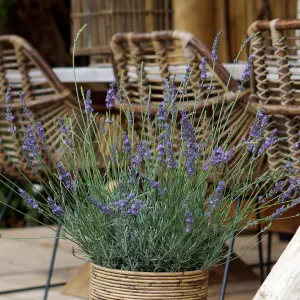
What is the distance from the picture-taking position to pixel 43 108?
2.87 metres

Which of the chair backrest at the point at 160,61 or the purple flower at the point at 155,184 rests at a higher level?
the chair backrest at the point at 160,61

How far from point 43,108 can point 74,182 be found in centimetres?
131

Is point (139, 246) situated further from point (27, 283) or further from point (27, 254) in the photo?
point (27, 254)

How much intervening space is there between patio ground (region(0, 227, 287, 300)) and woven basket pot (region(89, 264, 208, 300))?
149cm

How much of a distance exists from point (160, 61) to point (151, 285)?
0.96m

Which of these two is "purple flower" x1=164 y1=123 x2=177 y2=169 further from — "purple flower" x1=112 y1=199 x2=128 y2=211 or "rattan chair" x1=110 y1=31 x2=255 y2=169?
"rattan chair" x1=110 y1=31 x2=255 y2=169

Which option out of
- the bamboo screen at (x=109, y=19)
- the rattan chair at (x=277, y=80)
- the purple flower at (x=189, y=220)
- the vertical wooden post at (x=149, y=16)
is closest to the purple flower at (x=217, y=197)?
the purple flower at (x=189, y=220)

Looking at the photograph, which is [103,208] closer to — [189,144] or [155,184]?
[155,184]

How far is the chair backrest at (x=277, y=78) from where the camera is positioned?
2031 millimetres

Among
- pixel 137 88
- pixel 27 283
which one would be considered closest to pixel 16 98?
pixel 137 88

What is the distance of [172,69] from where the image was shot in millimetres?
2412

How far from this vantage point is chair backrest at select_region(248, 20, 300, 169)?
203cm

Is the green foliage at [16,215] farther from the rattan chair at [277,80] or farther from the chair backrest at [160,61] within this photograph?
the rattan chair at [277,80]

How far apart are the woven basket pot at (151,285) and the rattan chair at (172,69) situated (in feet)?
2.04
